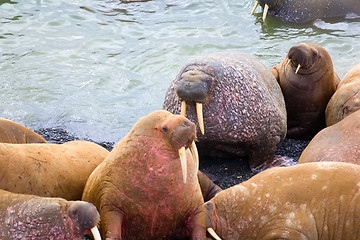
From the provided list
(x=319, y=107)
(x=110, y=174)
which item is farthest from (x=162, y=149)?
(x=319, y=107)

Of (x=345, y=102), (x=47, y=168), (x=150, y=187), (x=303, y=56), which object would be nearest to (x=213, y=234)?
(x=150, y=187)

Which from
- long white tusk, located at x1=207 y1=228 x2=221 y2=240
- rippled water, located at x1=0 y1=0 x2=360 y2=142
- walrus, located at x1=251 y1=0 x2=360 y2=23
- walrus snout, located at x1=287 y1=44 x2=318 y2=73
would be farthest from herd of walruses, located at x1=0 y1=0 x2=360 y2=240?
walrus, located at x1=251 y1=0 x2=360 y2=23

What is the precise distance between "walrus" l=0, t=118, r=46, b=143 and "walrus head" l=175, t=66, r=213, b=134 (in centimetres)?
149

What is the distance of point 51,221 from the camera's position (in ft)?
10.4

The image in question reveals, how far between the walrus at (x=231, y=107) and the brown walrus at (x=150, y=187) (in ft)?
4.55

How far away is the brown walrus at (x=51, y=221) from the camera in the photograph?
3139 mm

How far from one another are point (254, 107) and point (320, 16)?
20.1 feet

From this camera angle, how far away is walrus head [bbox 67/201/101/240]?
313 cm

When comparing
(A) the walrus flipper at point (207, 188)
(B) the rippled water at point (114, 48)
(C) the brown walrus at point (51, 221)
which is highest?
(C) the brown walrus at point (51, 221)

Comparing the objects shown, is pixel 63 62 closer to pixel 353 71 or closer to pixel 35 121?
pixel 35 121

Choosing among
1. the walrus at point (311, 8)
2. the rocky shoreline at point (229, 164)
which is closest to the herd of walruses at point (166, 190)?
the rocky shoreline at point (229, 164)

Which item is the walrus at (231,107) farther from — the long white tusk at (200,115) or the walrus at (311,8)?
the walrus at (311,8)

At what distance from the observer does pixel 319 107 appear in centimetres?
645

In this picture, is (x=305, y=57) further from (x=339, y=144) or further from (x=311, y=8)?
(x=311, y=8)
